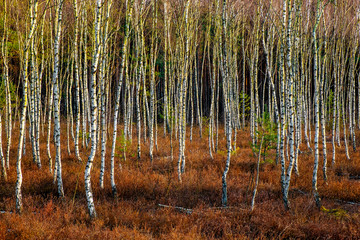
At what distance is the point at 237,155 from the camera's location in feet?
33.1

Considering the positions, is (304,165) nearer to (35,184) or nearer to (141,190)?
(141,190)

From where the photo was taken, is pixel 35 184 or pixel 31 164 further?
pixel 31 164

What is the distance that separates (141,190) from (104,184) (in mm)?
1066

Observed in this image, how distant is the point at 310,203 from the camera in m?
5.33

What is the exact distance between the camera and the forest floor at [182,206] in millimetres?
4090

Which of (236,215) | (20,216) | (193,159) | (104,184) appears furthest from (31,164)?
(236,215)

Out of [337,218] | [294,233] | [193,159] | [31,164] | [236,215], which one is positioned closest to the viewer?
[294,233]

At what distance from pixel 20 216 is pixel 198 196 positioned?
11.6ft

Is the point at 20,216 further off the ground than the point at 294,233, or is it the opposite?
the point at 20,216

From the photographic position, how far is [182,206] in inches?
217

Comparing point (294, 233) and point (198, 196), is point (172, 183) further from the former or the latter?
point (294, 233)

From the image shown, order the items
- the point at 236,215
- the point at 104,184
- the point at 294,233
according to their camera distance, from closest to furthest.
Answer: the point at 294,233, the point at 236,215, the point at 104,184

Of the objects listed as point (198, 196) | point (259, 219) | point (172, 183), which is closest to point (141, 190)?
point (172, 183)

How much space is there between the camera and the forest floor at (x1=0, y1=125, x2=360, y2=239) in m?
4.09
